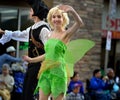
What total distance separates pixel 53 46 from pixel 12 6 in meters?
8.68

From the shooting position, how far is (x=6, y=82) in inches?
445

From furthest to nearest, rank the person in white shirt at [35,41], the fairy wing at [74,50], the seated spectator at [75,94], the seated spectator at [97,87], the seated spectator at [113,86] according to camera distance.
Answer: the seated spectator at [113,86] < the seated spectator at [97,87] < the seated spectator at [75,94] < the person in white shirt at [35,41] < the fairy wing at [74,50]

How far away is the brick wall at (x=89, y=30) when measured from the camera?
15.6 metres

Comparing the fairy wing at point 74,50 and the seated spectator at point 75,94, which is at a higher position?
the fairy wing at point 74,50

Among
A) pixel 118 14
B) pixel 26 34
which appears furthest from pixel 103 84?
pixel 26 34

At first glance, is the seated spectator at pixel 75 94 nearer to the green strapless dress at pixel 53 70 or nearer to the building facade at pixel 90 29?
the building facade at pixel 90 29

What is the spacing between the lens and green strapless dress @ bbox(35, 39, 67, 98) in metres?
5.73

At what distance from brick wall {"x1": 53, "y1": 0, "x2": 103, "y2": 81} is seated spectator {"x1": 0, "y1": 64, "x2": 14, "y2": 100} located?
4359mm

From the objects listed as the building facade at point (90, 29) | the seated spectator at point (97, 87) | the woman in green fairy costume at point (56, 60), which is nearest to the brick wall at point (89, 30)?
the building facade at point (90, 29)

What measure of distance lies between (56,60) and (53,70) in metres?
0.13

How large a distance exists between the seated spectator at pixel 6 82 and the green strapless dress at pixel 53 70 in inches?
211

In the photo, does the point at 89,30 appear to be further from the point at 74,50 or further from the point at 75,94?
the point at 74,50

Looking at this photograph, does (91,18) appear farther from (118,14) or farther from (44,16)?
(44,16)

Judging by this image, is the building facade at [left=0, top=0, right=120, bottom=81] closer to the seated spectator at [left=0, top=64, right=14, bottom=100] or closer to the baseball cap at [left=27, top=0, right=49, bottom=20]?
the seated spectator at [left=0, top=64, right=14, bottom=100]
